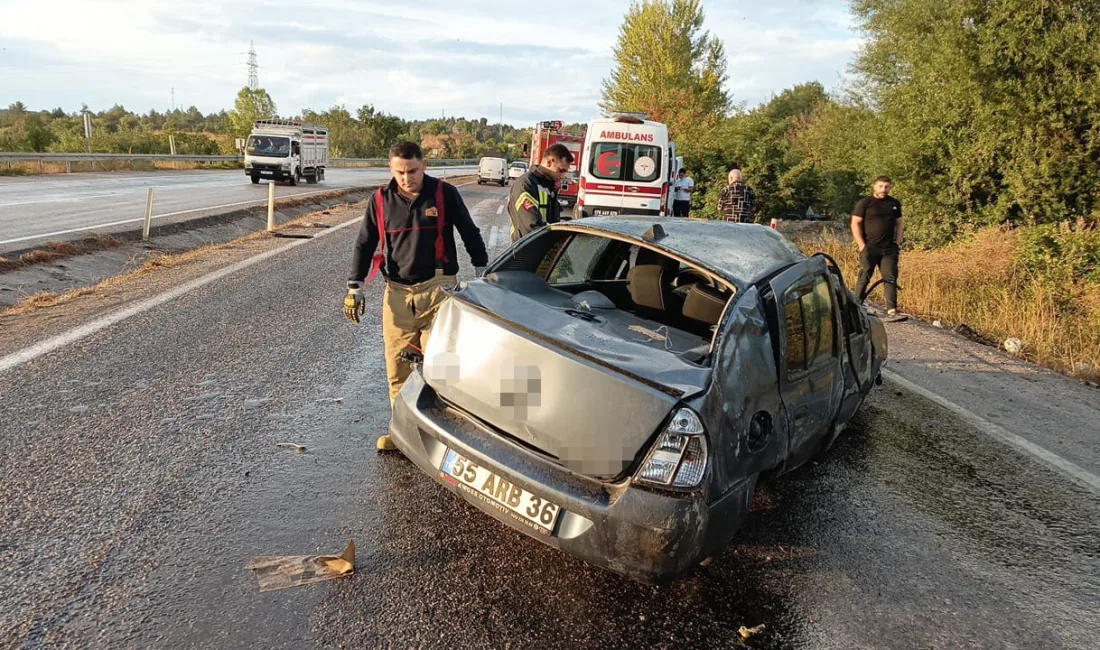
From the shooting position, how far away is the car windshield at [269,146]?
31.5 meters

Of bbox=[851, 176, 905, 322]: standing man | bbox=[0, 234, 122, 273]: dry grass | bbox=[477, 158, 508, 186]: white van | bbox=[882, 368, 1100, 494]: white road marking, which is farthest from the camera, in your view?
bbox=[477, 158, 508, 186]: white van

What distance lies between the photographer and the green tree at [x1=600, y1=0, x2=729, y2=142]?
4034 cm

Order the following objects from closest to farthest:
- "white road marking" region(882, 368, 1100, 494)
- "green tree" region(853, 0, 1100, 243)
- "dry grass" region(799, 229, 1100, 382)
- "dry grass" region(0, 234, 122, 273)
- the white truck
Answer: "white road marking" region(882, 368, 1100, 494), "dry grass" region(799, 229, 1100, 382), "dry grass" region(0, 234, 122, 273), "green tree" region(853, 0, 1100, 243), the white truck

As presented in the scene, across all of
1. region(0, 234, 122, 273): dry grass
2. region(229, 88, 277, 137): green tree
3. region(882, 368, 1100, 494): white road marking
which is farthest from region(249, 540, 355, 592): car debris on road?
region(229, 88, 277, 137): green tree

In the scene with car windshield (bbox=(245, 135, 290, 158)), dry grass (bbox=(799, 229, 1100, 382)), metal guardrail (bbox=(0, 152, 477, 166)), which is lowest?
dry grass (bbox=(799, 229, 1100, 382))

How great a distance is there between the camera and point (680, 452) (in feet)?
8.78

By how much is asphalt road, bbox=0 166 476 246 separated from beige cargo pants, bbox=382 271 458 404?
34.1ft

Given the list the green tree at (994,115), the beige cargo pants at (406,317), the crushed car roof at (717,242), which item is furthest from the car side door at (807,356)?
the green tree at (994,115)

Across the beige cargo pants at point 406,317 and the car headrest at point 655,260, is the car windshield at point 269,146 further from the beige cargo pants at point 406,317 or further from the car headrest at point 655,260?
the car headrest at point 655,260

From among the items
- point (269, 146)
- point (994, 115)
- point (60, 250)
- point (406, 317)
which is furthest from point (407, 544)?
point (269, 146)

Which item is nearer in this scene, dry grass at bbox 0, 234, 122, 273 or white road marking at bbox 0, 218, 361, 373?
white road marking at bbox 0, 218, 361, 373

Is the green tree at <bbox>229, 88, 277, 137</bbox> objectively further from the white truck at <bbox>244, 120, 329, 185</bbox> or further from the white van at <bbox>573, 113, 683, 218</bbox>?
the white van at <bbox>573, 113, 683, 218</bbox>

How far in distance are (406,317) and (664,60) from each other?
39672 millimetres

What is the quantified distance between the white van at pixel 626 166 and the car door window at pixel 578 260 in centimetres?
1162
